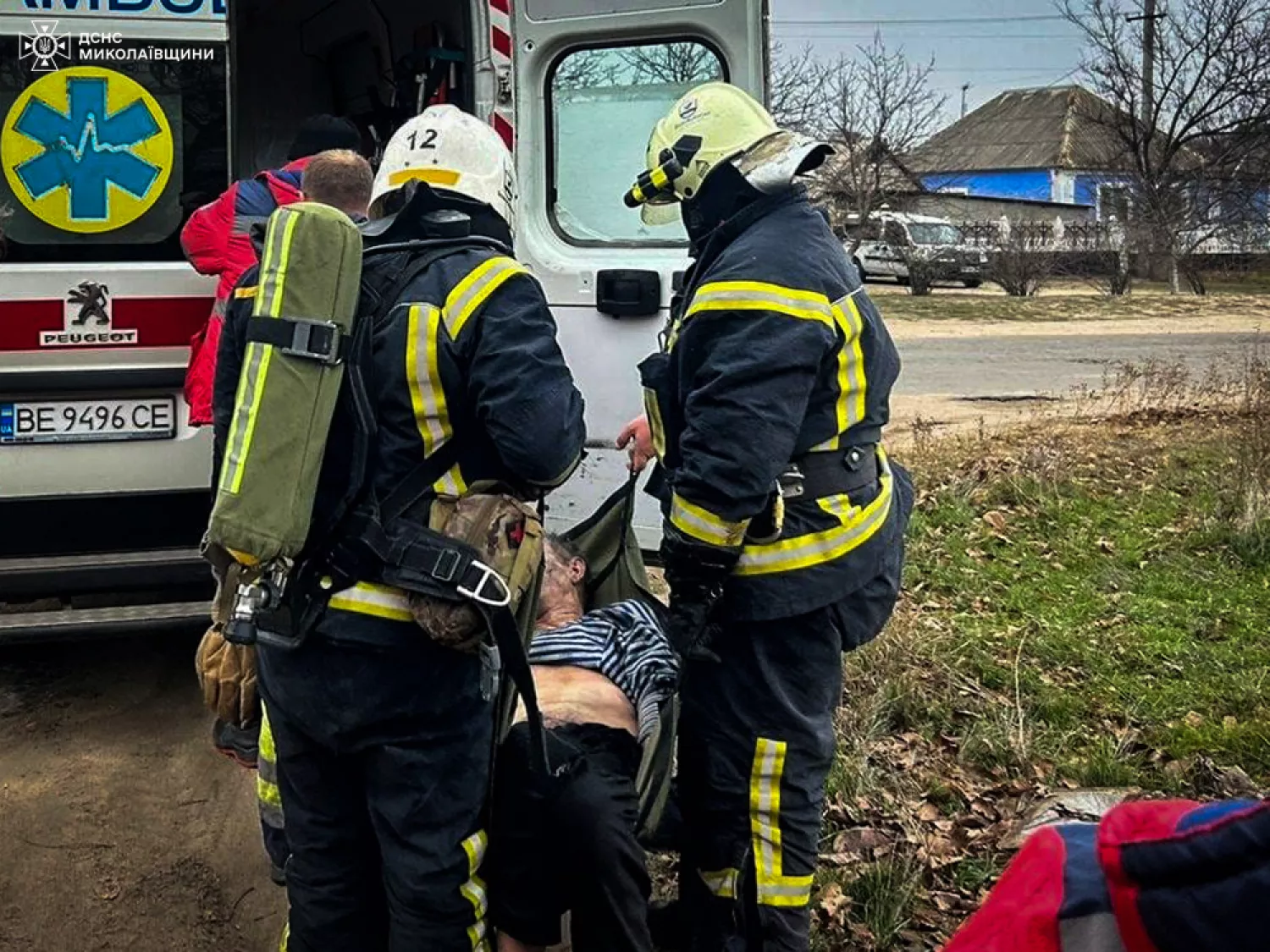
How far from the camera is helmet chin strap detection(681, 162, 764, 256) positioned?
2.90 m

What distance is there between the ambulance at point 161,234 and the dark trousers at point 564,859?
5.80 ft

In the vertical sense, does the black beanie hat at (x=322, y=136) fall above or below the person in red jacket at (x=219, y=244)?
above

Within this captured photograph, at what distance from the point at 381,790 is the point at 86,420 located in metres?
2.44

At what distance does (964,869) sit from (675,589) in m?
Result: 1.38

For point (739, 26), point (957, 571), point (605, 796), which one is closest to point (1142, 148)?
point (957, 571)

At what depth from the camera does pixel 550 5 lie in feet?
14.7

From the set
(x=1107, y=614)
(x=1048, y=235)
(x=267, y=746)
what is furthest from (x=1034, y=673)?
(x=1048, y=235)

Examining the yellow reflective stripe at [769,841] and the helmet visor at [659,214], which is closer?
the yellow reflective stripe at [769,841]

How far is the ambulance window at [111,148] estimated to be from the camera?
4.21 meters

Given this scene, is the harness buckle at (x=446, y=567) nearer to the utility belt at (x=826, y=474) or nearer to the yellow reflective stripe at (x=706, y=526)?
the yellow reflective stripe at (x=706, y=526)

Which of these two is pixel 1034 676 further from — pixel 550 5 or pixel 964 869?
pixel 550 5

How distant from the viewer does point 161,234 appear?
4.45 metres

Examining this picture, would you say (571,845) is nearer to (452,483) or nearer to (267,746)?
(267,746)

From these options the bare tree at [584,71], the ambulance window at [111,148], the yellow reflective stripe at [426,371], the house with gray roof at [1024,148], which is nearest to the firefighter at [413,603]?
the yellow reflective stripe at [426,371]
